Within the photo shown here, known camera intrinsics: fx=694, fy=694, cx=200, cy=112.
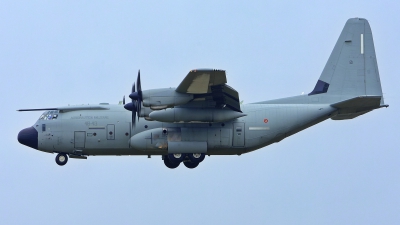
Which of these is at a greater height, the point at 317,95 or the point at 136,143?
the point at 317,95

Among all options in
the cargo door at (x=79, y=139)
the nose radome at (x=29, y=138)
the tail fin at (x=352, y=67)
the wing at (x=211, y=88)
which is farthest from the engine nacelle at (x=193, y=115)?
the nose radome at (x=29, y=138)

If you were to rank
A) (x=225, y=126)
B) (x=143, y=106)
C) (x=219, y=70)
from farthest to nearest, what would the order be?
(x=225, y=126)
(x=143, y=106)
(x=219, y=70)

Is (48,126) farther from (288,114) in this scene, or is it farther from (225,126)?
(288,114)

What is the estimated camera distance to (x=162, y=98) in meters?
25.9

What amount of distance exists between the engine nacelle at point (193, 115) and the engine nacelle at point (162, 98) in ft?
2.99

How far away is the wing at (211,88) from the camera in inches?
976

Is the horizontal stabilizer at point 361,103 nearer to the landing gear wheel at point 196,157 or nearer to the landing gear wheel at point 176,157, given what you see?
the landing gear wheel at point 196,157

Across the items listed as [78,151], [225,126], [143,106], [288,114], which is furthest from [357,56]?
[78,151]

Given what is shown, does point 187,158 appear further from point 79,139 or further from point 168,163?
point 79,139

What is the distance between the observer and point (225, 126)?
1123 inches

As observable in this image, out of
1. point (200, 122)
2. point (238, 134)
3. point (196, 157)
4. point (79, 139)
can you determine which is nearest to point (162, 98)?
point (200, 122)

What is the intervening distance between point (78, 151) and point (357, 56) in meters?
12.6

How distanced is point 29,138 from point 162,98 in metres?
6.58

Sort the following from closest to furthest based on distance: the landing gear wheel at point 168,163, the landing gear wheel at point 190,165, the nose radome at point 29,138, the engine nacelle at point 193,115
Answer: the engine nacelle at point 193,115, the nose radome at point 29,138, the landing gear wheel at point 190,165, the landing gear wheel at point 168,163
